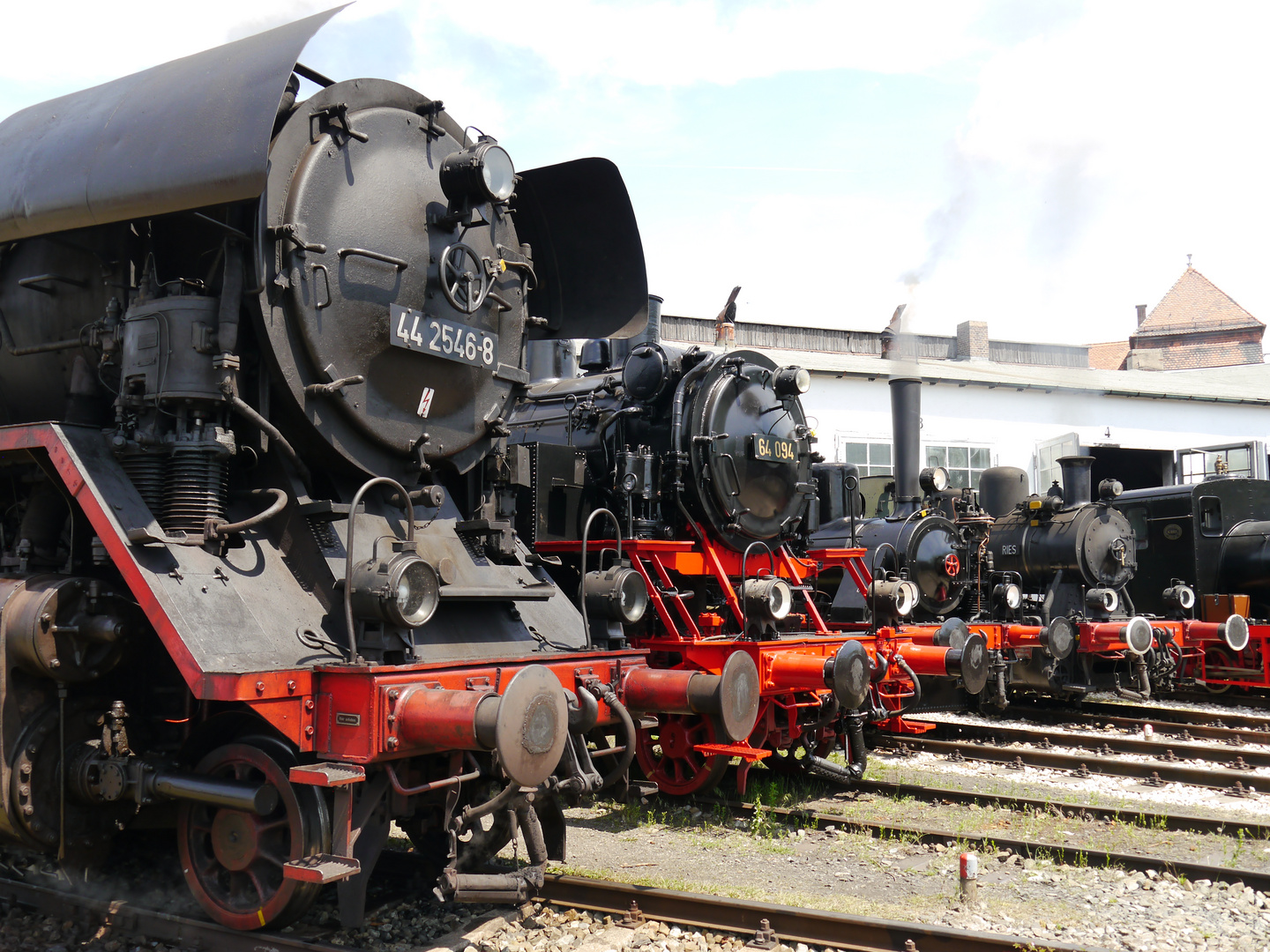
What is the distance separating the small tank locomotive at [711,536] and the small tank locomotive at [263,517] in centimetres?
176

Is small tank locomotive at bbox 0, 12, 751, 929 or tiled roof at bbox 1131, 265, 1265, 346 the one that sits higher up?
tiled roof at bbox 1131, 265, 1265, 346

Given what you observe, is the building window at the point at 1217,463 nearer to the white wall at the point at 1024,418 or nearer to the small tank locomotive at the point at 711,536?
the white wall at the point at 1024,418

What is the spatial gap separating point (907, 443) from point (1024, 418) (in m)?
13.2

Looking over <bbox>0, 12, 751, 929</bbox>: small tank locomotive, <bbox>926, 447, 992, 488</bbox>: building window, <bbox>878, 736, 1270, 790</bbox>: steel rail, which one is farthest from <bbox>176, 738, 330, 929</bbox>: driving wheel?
<bbox>926, 447, 992, 488</bbox>: building window

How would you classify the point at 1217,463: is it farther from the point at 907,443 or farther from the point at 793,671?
the point at 793,671

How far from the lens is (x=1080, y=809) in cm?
652

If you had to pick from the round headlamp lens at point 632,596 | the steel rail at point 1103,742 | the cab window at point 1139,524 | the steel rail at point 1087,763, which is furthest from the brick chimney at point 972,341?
the round headlamp lens at point 632,596

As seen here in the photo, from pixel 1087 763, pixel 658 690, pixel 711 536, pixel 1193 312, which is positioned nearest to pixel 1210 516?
pixel 1087 763

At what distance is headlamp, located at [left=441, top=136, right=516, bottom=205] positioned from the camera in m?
4.56

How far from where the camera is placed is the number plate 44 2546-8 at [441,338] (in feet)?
14.3

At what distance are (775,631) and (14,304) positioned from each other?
4676mm

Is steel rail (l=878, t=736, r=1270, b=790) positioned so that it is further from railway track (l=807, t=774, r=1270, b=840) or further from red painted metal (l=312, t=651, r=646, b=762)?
red painted metal (l=312, t=651, r=646, b=762)

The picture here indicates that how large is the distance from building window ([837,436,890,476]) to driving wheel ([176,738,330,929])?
18601 mm

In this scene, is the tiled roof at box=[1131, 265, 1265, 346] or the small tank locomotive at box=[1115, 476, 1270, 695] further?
the tiled roof at box=[1131, 265, 1265, 346]
